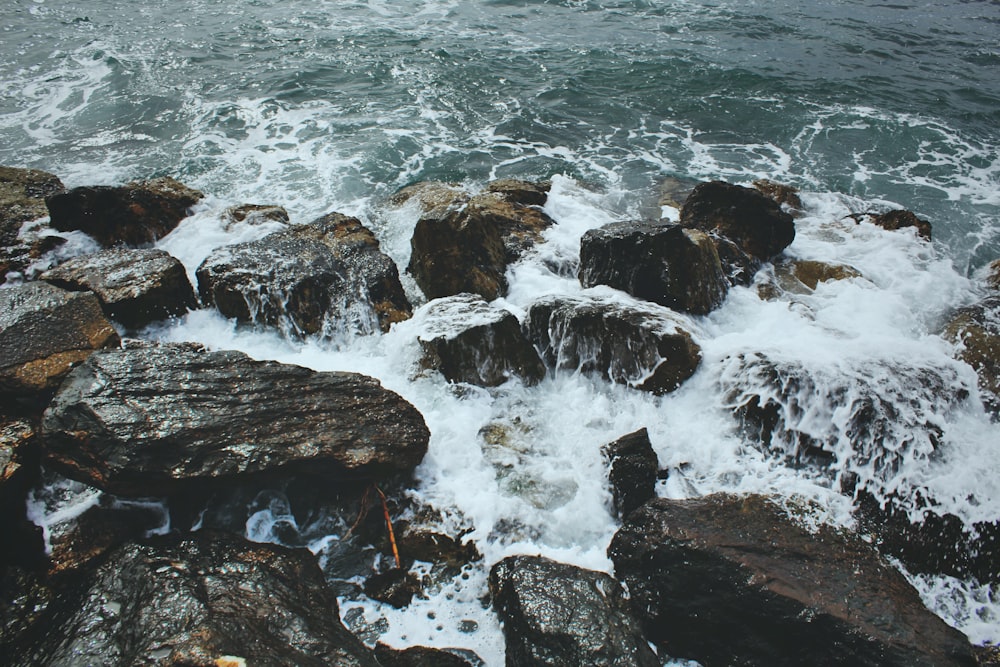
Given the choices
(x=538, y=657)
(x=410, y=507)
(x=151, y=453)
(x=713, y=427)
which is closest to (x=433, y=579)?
(x=410, y=507)

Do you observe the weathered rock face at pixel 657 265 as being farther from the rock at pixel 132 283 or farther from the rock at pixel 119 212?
the rock at pixel 119 212

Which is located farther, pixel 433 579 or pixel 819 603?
pixel 433 579

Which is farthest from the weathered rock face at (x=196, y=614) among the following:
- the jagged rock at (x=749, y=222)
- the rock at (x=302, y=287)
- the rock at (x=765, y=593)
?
the jagged rock at (x=749, y=222)

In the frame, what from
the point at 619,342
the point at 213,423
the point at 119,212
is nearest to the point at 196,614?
the point at 213,423

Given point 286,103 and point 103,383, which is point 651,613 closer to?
point 103,383

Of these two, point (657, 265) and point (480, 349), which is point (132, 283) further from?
point (657, 265)

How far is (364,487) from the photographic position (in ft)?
14.3

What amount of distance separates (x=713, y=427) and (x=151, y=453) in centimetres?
490

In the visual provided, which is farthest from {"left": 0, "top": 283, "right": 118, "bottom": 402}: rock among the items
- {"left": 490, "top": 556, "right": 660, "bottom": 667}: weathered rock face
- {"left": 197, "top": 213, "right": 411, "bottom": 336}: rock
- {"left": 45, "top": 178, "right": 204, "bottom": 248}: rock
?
{"left": 490, "top": 556, "right": 660, "bottom": 667}: weathered rock face

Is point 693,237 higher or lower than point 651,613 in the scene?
higher

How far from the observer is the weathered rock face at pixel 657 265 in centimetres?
624

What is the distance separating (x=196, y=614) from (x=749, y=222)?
809cm

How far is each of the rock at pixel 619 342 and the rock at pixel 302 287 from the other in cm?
198

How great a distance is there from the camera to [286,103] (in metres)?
13.2
